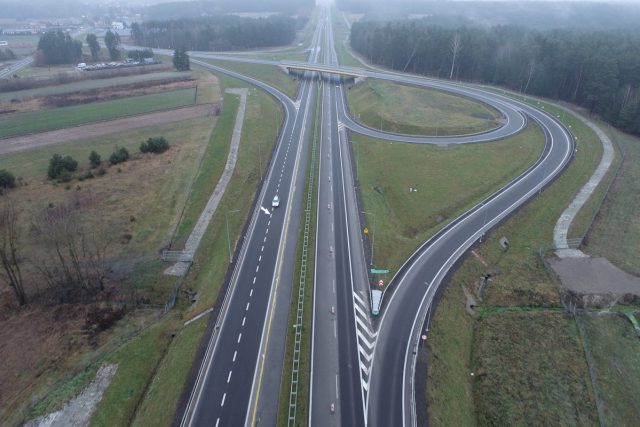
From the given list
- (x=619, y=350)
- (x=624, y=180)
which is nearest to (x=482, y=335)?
(x=619, y=350)

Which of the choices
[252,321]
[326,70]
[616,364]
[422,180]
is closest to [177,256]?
[252,321]

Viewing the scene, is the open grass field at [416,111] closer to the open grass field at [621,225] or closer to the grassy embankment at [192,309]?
the open grass field at [621,225]

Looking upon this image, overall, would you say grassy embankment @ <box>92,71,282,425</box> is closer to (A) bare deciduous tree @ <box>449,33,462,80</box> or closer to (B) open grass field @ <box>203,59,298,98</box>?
(B) open grass field @ <box>203,59,298,98</box>

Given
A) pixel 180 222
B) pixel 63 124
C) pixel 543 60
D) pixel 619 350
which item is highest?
pixel 543 60

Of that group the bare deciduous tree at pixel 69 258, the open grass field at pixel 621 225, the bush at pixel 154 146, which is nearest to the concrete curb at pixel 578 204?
the open grass field at pixel 621 225

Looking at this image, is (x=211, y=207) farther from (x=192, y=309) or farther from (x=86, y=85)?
(x=86, y=85)

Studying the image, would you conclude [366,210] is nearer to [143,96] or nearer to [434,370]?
[434,370]

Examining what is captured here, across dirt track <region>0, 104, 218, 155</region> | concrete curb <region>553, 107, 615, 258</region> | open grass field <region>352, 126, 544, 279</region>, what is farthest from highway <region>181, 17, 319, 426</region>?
dirt track <region>0, 104, 218, 155</region>
